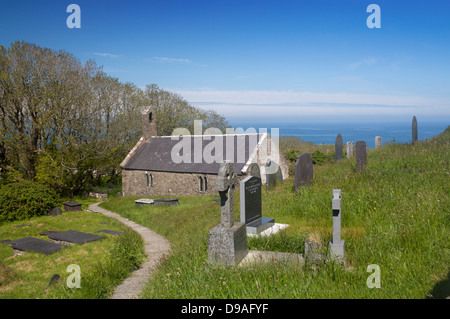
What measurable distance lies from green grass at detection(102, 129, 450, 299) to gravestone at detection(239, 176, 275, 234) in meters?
0.87

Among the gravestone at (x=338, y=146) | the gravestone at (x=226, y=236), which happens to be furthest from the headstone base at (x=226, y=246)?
the gravestone at (x=338, y=146)

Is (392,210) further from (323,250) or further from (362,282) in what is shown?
(362,282)

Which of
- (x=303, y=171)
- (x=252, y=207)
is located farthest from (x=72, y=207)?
(x=252, y=207)

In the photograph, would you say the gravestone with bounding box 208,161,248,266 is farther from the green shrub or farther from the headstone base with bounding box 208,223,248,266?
the green shrub

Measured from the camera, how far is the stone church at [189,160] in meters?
25.8

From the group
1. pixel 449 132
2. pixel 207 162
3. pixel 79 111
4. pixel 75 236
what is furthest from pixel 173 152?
pixel 449 132

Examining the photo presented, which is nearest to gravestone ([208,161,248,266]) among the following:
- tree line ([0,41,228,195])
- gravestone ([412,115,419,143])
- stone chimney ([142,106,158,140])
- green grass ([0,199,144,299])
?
green grass ([0,199,144,299])

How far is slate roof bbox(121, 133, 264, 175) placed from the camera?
2582cm

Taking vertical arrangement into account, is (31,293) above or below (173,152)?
below

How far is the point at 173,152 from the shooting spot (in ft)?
99.0

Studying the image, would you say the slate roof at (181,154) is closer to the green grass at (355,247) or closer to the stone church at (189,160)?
the stone church at (189,160)

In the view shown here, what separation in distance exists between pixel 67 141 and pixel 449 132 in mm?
30503

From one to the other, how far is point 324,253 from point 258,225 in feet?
11.8
